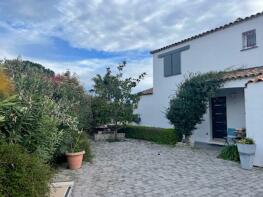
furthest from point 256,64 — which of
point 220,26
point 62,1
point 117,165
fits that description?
point 62,1

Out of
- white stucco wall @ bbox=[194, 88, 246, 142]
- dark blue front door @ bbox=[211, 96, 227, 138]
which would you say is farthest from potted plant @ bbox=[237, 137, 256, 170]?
dark blue front door @ bbox=[211, 96, 227, 138]

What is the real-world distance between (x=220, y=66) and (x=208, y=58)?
1112mm

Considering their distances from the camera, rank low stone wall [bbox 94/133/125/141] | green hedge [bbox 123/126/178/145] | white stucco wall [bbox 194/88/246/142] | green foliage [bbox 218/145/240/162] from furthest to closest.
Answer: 1. low stone wall [bbox 94/133/125/141]
2. green hedge [bbox 123/126/178/145]
3. white stucco wall [bbox 194/88/246/142]
4. green foliage [bbox 218/145/240/162]

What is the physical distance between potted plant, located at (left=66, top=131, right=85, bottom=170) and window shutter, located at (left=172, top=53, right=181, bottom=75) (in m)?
11.1

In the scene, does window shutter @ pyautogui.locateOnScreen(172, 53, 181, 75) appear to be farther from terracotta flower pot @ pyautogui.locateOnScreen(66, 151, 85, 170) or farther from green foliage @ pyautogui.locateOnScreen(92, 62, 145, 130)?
terracotta flower pot @ pyautogui.locateOnScreen(66, 151, 85, 170)

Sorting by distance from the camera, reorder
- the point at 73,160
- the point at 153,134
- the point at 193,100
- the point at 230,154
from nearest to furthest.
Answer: the point at 73,160 < the point at 230,154 < the point at 193,100 < the point at 153,134

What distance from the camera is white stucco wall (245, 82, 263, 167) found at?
11.8 meters

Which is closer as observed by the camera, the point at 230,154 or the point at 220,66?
the point at 230,154

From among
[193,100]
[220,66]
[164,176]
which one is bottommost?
[164,176]

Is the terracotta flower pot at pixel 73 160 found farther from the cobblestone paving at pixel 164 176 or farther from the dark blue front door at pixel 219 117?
the dark blue front door at pixel 219 117

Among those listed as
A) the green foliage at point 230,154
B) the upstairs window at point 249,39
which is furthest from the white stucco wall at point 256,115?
the upstairs window at point 249,39

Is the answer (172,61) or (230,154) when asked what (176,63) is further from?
(230,154)

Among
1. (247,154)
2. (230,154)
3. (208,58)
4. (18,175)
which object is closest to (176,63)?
(208,58)

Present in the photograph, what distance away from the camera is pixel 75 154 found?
11844 millimetres
